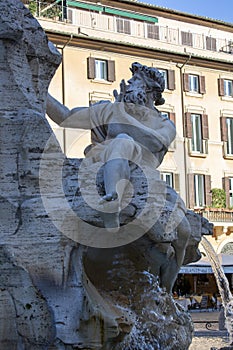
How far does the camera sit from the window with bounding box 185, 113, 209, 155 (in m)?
30.4

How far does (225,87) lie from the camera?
32219 mm

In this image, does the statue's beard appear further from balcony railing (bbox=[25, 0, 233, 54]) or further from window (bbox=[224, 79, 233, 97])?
window (bbox=[224, 79, 233, 97])

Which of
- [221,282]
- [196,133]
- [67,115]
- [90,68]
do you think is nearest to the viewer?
[67,115]

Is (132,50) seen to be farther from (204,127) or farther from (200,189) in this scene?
(200,189)

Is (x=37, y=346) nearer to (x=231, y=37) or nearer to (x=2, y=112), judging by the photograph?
(x=2, y=112)

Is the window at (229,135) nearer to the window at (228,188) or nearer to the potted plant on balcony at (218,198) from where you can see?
the window at (228,188)

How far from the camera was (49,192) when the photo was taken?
4434 millimetres

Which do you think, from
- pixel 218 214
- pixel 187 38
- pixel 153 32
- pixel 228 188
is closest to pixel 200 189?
pixel 218 214

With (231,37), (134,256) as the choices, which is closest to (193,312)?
(134,256)

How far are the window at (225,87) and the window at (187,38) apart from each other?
217 cm

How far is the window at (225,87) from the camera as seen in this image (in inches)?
1257

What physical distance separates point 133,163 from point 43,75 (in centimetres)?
81

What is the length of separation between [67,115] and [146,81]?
2.09ft

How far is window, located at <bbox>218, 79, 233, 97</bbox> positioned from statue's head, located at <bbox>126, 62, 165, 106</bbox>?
2661cm
